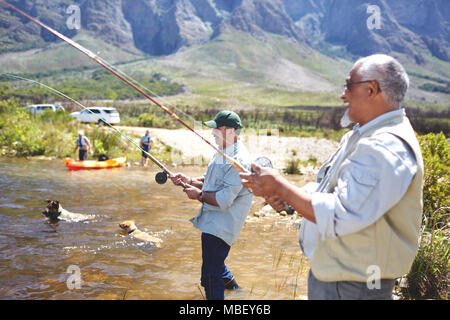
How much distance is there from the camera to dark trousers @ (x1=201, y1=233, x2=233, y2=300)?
3.44 m

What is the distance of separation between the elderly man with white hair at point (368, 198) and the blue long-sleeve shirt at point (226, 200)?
1212 mm

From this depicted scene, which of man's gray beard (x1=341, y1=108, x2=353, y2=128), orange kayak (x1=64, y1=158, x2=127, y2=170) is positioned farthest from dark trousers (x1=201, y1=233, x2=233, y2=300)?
orange kayak (x1=64, y1=158, x2=127, y2=170)

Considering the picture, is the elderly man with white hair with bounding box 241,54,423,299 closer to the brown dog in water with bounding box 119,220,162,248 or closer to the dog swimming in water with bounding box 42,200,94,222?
the brown dog in water with bounding box 119,220,162,248

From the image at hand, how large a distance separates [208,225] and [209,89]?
11253 centimetres

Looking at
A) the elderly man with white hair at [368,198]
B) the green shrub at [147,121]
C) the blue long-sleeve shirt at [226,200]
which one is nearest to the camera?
the elderly man with white hair at [368,198]

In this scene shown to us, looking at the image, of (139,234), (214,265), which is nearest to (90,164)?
(139,234)

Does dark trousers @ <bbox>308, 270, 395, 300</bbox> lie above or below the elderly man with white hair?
below

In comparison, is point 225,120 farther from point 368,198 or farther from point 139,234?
point 139,234

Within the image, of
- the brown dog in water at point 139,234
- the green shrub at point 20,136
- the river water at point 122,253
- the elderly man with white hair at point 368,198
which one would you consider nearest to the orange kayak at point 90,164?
the river water at point 122,253

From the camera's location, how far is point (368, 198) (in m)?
1.82

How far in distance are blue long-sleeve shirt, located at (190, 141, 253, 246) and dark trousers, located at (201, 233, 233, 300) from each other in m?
0.07

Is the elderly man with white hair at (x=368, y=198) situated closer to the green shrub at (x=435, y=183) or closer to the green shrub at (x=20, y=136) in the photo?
the green shrub at (x=435, y=183)

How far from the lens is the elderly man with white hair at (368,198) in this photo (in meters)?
1.81

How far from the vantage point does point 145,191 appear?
466 inches
